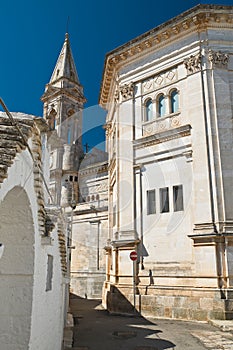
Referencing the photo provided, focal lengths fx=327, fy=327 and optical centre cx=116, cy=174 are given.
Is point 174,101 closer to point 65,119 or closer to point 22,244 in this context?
point 22,244

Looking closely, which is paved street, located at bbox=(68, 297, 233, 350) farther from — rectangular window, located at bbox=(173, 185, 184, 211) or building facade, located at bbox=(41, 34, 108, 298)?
building facade, located at bbox=(41, 34, 108, 298)

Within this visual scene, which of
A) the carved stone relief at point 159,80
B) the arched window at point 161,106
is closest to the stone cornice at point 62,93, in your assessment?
the carved stone relief at point 159,80

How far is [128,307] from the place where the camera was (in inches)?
581

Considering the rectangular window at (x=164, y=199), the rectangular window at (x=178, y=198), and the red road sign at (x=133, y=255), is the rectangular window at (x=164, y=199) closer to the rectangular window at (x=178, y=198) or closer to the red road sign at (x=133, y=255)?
the rectangular window at (x=178, y=198)

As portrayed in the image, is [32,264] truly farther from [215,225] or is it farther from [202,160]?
[202,160]

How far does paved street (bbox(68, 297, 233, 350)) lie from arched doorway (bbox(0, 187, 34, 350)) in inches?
182

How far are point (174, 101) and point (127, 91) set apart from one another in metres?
2.96

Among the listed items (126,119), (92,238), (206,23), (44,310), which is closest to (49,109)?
(92,238)

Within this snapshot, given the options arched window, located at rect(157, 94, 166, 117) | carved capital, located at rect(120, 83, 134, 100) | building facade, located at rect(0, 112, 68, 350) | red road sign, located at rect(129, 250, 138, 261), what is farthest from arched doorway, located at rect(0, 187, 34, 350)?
carved capital, located at rect(120, 83, 134, 100)

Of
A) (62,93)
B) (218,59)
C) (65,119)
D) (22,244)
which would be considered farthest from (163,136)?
(62,93)

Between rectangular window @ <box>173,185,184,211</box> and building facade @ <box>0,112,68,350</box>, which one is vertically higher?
rectangular window @ <box>173,185,184,211</box>

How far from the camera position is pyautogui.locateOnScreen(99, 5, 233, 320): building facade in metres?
13.5

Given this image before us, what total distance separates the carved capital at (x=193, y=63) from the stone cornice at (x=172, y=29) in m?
1.42

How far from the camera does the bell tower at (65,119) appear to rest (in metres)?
35.8
